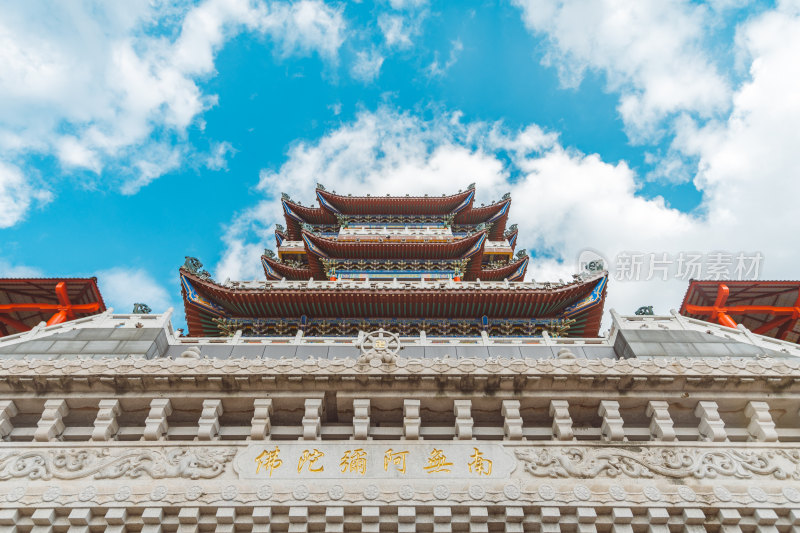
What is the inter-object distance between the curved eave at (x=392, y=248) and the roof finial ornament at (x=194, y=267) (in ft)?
27.7

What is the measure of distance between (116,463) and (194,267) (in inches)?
587

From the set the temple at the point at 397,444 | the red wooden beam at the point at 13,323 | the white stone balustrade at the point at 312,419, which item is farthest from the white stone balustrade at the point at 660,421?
the red wooden beam at the point at 13,323

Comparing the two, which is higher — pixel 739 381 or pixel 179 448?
pixel 739 381

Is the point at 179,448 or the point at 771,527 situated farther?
the point at 179,448

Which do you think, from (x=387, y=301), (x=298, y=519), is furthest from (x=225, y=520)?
(x=387, y=301)

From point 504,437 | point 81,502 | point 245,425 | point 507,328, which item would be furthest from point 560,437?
point 507,328

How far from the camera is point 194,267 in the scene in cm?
2252

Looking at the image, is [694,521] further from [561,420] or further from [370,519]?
[370,519]

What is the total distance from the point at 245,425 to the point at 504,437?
4.73 m

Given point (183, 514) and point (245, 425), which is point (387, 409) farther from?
point (183, 514)

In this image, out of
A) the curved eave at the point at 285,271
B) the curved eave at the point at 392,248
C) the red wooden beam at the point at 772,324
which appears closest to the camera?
the red wooden beam at the point at 772,324

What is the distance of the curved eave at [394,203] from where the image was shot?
36125mm

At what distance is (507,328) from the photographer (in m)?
22.7

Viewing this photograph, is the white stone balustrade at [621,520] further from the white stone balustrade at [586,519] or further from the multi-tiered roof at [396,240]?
the multi-tiered roof at [396,240]
